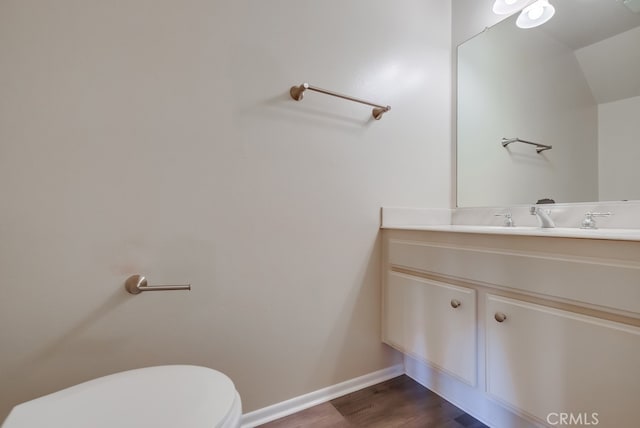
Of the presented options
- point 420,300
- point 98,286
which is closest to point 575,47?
point 420,300

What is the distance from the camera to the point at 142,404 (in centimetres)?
64

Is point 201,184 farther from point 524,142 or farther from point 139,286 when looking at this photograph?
point 524,142

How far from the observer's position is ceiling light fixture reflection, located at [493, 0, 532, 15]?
152 cm

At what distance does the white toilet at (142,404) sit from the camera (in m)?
0.58

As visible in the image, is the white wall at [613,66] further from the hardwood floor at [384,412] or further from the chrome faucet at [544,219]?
the hardwood floor at [384,412]

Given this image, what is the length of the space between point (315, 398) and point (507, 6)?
2.29m

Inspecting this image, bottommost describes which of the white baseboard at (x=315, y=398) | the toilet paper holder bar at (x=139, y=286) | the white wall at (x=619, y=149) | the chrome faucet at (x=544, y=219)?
the white baseboard at (x=315, y=398)

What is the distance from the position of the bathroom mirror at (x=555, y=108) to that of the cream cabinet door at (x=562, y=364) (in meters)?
0.74

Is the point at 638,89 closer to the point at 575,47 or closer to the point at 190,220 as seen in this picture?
the point at 575,47

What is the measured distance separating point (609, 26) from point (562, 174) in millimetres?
658

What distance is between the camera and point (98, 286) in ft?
3.06

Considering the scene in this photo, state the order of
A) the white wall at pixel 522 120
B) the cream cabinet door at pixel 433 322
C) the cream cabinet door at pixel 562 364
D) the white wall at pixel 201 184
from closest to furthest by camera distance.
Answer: the cream cabinet door at pixel 562 364
the white wall at pixel 201 184
the cream cabinet door at pixel 433 322
the white wall at pixel 522 120
